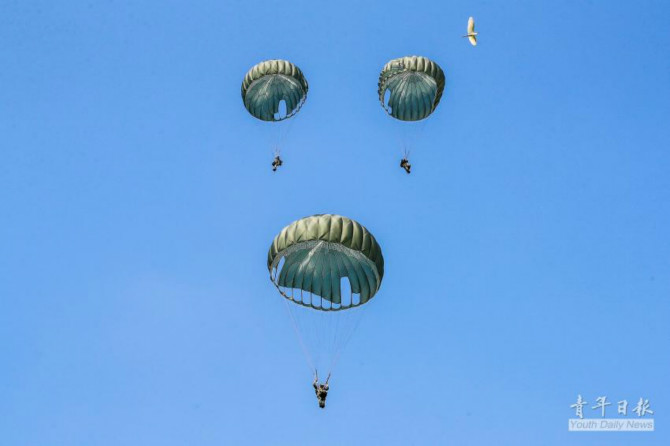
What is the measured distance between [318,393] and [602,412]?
1790cm

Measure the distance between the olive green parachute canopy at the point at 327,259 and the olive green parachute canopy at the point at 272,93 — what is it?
15569mm

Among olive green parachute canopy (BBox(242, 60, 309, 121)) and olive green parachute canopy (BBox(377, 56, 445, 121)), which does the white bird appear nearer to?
olive green parachute canopy (BBox(377, 56, 445, 121))

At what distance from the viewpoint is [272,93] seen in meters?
37.5

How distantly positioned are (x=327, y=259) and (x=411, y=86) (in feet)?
55.3

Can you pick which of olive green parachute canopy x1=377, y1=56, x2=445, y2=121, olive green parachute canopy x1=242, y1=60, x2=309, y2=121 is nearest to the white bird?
olive green parachute canopy x1=377, y1=56, x2=445, y2=121

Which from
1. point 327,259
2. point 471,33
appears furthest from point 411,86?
point 327,259

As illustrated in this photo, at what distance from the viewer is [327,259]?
2484 centimetres

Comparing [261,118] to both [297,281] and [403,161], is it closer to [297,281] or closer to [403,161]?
[403,161]

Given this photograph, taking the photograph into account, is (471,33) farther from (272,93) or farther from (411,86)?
(272,93)

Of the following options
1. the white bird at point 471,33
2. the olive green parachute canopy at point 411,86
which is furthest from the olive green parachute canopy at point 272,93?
the white bird at point 471,33

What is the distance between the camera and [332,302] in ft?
81.9

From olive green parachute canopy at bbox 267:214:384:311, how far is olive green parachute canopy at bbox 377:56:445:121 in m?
15.2

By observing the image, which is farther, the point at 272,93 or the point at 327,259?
the point at 272,93

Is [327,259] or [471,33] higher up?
[471,33]
